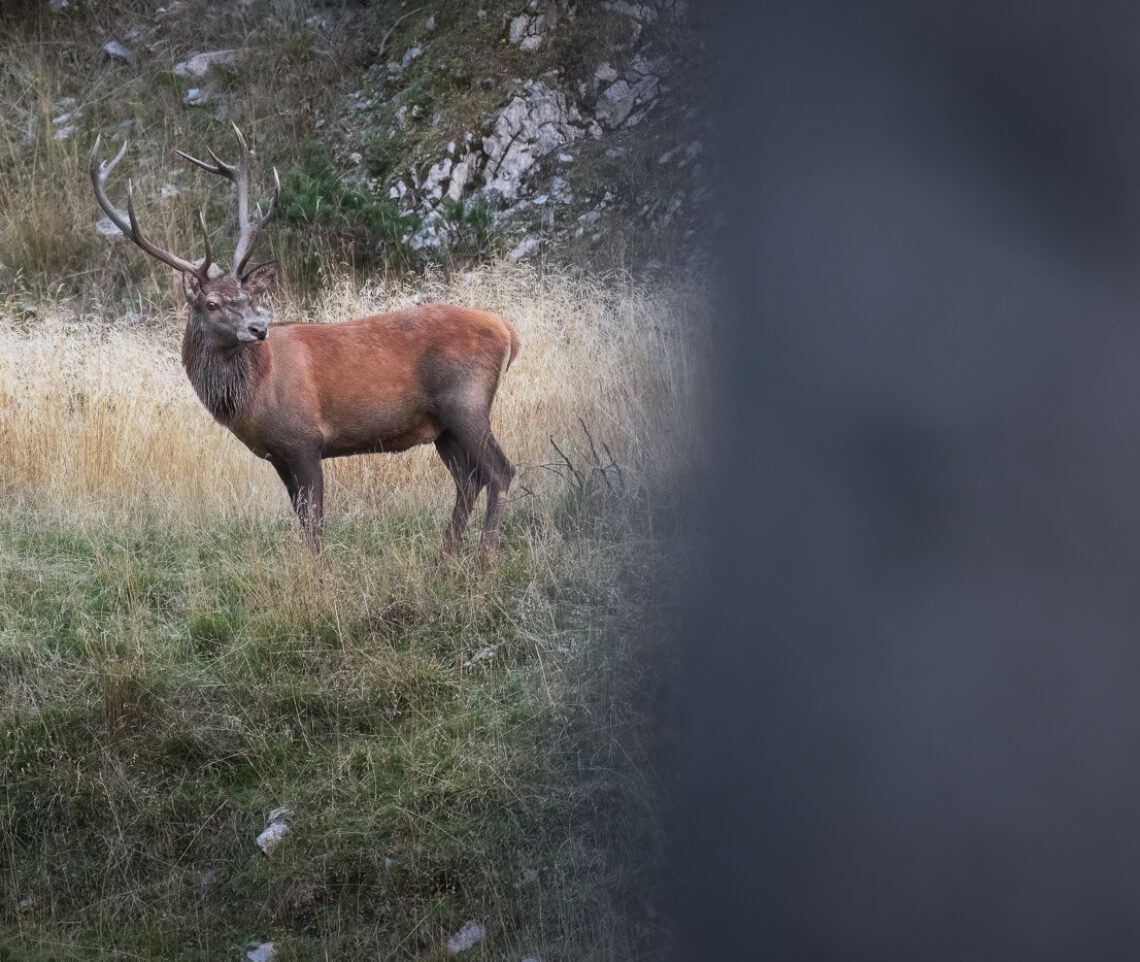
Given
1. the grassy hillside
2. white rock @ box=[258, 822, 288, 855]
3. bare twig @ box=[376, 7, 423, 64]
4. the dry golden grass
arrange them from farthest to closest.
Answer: bare twig @ box=[376, 7, 423, 64] → the dry golden grass → white rock @ box=[258, 822, 288, 855] → the grassy hillside

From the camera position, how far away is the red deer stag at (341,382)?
16.4ft

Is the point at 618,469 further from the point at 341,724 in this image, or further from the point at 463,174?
the point at 463,174

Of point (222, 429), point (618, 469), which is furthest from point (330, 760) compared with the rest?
point (222, 429)

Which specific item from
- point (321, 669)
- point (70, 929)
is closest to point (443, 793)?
point (321, 669)

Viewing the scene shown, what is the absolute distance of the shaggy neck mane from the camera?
4.97 m

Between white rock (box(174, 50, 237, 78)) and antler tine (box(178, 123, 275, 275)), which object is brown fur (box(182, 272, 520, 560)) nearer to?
antler tine (box(178, 123, 275, 275))

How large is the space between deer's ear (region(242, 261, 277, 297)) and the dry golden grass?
1281 mm

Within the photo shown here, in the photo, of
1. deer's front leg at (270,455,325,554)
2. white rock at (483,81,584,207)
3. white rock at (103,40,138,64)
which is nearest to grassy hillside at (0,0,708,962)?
deer's front leg at (270,455,325,554)

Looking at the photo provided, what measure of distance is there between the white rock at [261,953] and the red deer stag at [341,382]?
73.2 inches

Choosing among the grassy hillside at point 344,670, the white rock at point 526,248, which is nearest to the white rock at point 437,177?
the white rock at point 526,248

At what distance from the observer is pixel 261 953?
11.1 feet

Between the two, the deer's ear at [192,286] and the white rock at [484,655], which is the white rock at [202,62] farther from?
the white rock at [484,655]

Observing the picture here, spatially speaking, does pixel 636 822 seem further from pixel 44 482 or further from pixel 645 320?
pixel 44 482

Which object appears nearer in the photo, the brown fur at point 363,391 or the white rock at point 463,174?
the brown fur at point 363,391
